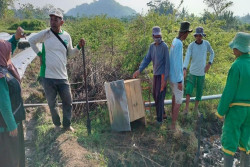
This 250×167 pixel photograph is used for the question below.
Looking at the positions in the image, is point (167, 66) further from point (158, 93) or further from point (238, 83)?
point (238, 83)

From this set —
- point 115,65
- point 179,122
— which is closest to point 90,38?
point 115,65

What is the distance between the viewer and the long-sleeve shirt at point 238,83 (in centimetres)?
279

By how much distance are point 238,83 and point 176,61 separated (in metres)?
1.23

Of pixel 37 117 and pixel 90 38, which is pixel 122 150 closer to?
pixel 37 117

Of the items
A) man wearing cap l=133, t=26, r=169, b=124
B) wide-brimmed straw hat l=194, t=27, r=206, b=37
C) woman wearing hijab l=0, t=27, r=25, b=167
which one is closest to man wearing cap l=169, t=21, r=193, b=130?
man wearing cap l=133, t=26, r=169, b=124

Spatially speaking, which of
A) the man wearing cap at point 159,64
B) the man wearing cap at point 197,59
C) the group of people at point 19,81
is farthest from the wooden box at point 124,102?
the man wearing cap at point 197,59

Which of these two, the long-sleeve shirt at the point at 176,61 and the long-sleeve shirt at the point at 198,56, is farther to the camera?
the long-sleeve shirt at the point at 198,56

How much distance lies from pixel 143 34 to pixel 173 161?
161 inches

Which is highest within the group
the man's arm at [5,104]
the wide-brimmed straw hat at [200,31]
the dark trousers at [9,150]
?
the wide-brimmed straw hat at [200,31]

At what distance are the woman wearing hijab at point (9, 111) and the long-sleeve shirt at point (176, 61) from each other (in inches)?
98.8

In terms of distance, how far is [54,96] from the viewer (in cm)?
387

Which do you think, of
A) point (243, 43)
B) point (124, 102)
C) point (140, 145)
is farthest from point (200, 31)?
point (140, 145)

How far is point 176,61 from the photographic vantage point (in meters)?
3.88

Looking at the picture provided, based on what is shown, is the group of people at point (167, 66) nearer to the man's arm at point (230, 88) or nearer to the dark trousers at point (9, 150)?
the man's arm at point (230, 88)
